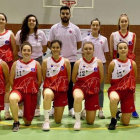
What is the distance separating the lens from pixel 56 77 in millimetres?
4238

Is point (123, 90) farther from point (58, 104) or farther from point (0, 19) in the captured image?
point (0, 19)

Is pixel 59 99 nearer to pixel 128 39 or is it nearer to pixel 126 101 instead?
pixel 126 101

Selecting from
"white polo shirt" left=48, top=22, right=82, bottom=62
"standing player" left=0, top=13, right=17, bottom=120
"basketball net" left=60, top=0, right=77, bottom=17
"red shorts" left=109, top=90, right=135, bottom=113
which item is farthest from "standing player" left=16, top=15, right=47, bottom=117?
"basketball net" left=60, top=0, right=77, bottom=17

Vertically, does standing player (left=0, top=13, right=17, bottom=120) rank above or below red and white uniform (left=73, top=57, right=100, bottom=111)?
above

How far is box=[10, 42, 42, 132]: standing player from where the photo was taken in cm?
407

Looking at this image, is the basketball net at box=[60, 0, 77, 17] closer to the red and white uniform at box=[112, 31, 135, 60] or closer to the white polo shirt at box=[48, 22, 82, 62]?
the white polo shirt at box=[48, 22, 82, 62]

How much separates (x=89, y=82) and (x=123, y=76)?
527 millimetres

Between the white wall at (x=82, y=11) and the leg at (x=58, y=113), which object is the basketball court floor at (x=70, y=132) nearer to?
the leg at (x=58, y=113)

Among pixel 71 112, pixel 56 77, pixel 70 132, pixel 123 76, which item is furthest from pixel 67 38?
pixel 70 132

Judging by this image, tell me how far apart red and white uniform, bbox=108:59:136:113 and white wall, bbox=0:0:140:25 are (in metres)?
4.86

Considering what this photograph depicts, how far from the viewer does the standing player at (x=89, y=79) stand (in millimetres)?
4199

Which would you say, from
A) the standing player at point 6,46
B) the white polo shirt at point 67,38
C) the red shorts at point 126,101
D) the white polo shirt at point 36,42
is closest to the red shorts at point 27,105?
the standing player at point 6,46

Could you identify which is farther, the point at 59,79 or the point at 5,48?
the point at 5,48

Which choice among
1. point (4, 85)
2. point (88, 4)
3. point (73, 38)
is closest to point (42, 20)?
point (88, 4)
